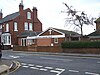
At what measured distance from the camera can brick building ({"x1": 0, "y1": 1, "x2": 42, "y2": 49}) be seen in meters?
55.8

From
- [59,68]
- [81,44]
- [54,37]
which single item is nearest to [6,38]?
[54,37]

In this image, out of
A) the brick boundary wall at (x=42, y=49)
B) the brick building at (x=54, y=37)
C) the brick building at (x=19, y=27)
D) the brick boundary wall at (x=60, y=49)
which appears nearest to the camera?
the brick boundary wall at (x=60, y=49)

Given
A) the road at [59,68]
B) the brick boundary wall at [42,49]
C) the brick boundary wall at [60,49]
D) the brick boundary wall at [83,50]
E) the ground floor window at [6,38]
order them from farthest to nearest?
the ground floor window at [6,38]
the brick boundary wall at [42,49]
the brick boundary wall at [60,49]
the brick boundary wall at [83,50]
the road at [59,68]

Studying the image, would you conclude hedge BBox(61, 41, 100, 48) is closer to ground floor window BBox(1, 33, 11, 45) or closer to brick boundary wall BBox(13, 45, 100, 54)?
brick boundary wall BBox(13, 45, 100, 54)

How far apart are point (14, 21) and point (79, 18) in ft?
52.3

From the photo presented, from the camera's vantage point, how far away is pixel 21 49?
4666 cm

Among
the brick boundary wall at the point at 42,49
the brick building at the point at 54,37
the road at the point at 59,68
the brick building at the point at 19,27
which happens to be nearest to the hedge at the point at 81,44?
the brick boundary wall at the point at 42,49

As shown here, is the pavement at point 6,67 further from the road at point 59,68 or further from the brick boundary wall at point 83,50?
the brick boundary wall at point 83,50

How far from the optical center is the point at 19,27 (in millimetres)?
57031

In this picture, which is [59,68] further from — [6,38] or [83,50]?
[6,38]

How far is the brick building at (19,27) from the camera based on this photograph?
183ft

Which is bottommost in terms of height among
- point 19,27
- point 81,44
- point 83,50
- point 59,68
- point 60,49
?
point 59,68

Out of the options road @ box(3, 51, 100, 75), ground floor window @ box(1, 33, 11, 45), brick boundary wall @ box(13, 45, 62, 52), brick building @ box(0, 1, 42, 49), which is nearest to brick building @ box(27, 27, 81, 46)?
brick boundary wall @ box(13, 45, 62, 52)

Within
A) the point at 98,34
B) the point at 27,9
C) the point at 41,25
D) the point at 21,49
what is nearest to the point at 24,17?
the point at 27,9
